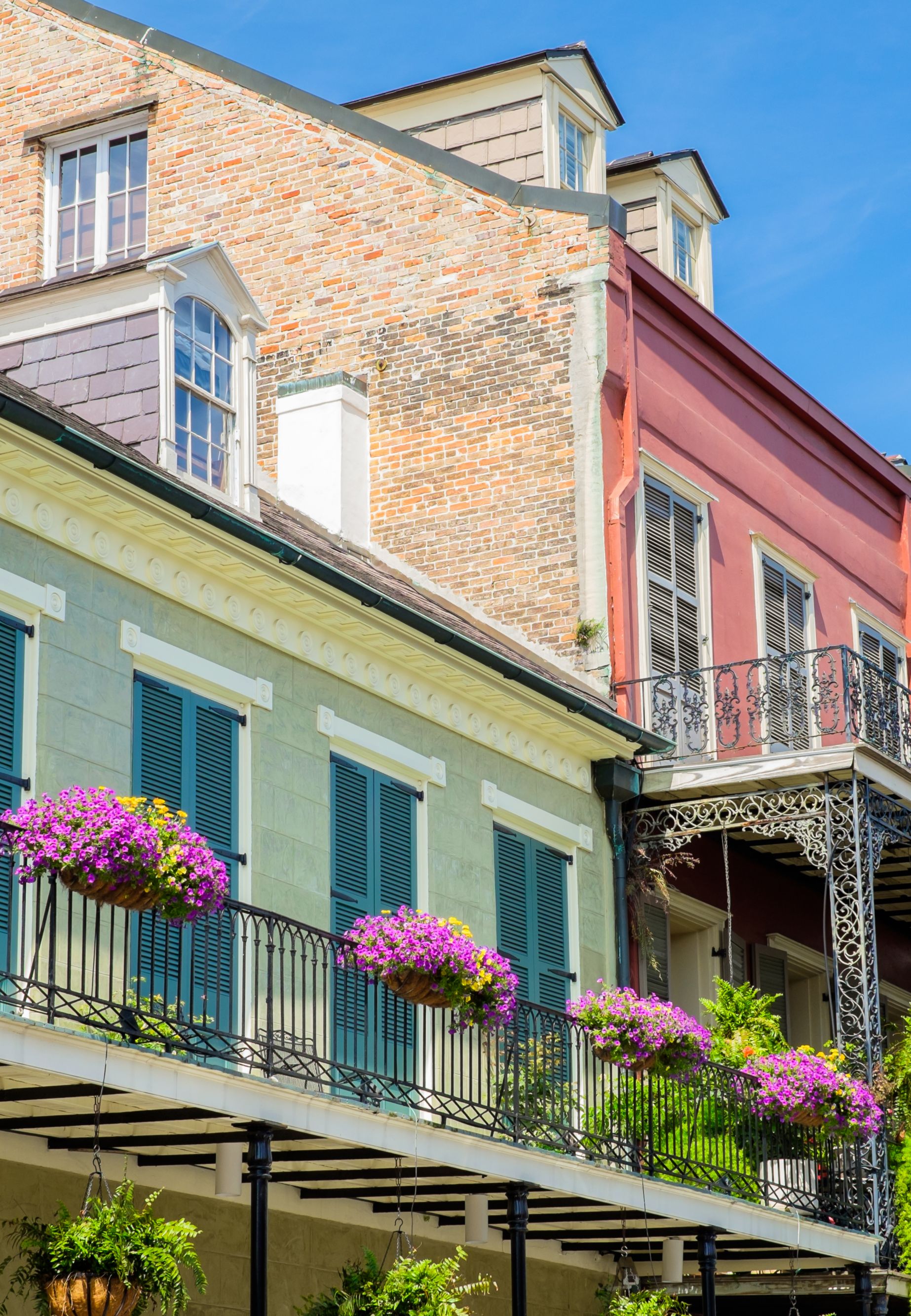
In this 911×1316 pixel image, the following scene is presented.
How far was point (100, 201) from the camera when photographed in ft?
66.5

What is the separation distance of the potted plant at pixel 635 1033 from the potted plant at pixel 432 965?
165cm

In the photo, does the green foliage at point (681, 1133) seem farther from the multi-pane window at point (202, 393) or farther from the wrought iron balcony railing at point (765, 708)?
the multi-pane window at point (202, 393)

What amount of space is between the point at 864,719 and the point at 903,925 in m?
5.24

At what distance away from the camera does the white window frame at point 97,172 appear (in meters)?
19.9

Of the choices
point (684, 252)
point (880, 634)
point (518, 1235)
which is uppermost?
point (684, 252)

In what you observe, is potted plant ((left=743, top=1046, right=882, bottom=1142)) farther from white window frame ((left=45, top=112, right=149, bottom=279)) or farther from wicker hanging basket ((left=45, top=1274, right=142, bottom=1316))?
white window frame ((left=45, top=112, right=149, bottom=279))

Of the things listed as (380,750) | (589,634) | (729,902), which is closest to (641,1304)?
(729,902)

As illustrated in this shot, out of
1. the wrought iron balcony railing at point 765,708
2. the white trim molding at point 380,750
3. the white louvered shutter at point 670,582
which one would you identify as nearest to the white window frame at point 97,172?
the white louvered shutter at point 670,582

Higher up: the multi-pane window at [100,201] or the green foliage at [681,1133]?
the multi-pane window at [100,201]

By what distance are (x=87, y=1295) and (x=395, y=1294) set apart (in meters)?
2.32

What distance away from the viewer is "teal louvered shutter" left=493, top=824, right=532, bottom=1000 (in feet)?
49.8

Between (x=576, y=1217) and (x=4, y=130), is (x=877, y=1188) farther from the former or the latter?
(x=4, y=130)

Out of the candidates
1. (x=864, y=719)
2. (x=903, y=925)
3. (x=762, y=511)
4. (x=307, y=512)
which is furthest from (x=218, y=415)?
(x=903, y=925)

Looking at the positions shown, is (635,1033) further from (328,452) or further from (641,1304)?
(328,452)
